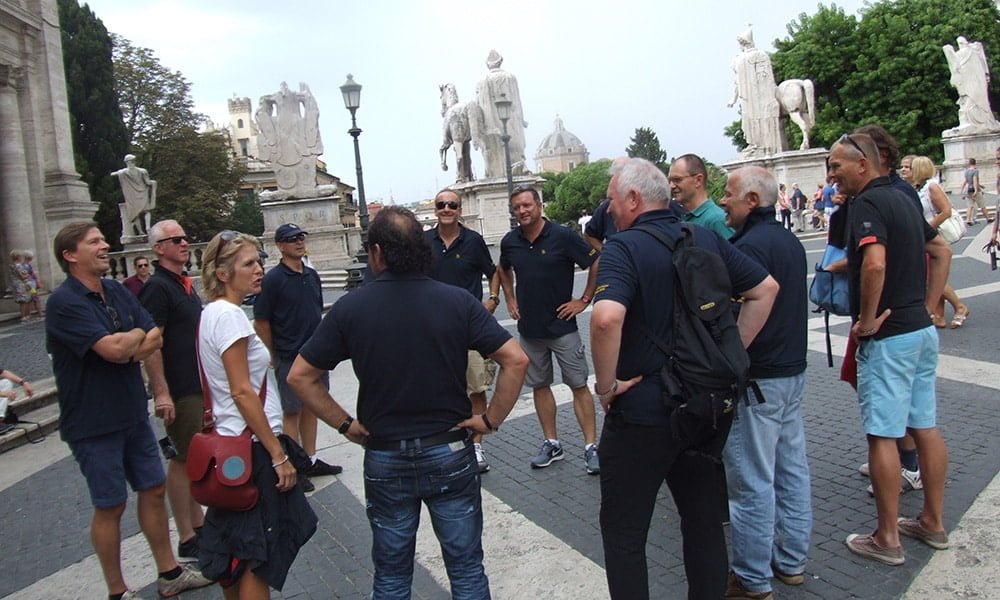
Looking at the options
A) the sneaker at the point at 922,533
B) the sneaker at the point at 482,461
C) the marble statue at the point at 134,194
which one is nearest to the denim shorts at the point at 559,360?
the sneaker at the point at 482,461

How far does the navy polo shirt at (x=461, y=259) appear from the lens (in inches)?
221

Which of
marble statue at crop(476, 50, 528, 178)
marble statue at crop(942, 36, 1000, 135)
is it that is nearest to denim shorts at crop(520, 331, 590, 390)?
marble statue at crop(476, 50, 528, 178)

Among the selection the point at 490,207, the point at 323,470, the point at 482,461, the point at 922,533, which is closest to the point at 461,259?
the point at 482,461

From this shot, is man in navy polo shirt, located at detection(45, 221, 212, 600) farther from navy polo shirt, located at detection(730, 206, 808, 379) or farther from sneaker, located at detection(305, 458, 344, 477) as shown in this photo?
navy polo shirt, located at detection(730, 206, 808, 379)

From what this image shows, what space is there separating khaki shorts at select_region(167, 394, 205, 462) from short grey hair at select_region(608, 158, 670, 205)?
2732 millimetres

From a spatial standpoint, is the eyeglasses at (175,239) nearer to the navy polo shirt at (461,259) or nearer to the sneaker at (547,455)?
the navy polo shirt at (461,259)

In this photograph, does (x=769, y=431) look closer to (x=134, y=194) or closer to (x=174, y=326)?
(x=174, y=326)

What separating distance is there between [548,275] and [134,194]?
22623 millimetres

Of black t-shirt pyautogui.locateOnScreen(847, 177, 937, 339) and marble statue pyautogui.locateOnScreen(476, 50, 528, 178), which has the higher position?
marble statue pyautogui.locateOnScreen(476, 50, 528, 178)

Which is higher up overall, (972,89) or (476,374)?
(972,89)

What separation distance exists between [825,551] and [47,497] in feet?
17.8

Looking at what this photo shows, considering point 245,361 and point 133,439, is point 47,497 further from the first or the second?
point 245,361

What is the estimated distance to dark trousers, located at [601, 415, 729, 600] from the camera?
114 inches

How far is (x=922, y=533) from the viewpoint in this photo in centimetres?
377
